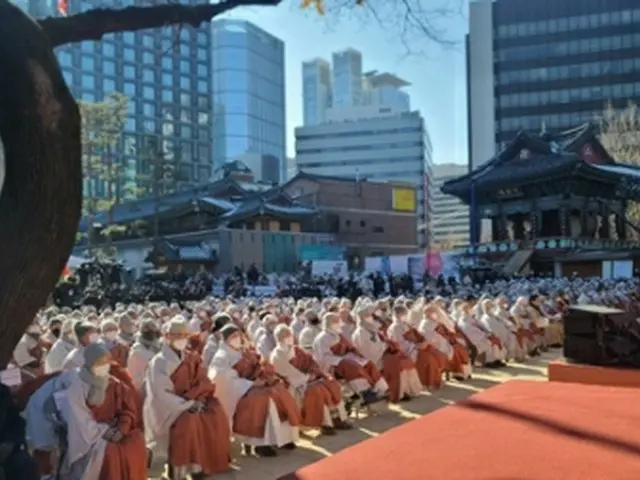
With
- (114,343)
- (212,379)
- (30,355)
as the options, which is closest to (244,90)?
(30,355)

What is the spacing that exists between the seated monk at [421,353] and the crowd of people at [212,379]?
0.02 metres

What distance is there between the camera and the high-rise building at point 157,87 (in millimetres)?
85875

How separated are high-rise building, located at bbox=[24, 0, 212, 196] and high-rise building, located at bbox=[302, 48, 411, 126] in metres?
40.0

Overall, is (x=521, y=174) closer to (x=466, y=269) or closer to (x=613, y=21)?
(x=466, y=269)

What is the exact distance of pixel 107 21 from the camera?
3.22 metres

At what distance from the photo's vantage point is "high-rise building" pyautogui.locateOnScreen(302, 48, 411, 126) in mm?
133625

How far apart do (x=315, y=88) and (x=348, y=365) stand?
133575mm

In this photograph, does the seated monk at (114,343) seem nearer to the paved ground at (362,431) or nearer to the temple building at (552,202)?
the paved ground at (362,431)

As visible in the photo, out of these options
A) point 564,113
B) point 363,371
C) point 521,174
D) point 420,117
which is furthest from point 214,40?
point 363,371

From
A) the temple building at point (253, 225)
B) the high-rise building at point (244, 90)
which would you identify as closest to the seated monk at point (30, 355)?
the temple building at point (253, 225)

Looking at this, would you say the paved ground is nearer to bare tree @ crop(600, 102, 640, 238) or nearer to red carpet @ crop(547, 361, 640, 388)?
red carpet @ crop(547, 361, 640, 388)

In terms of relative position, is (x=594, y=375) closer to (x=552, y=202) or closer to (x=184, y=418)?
(x=184, y=418)

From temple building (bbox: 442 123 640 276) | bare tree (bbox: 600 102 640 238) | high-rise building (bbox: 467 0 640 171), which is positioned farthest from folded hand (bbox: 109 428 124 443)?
high-rise building (bbox: 467 0 640 171)

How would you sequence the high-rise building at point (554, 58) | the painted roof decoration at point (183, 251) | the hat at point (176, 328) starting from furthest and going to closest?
the high-rise building at point (554, 58)
the painted roof decoration at point (183, 251)
the hat at point (176, 328)
